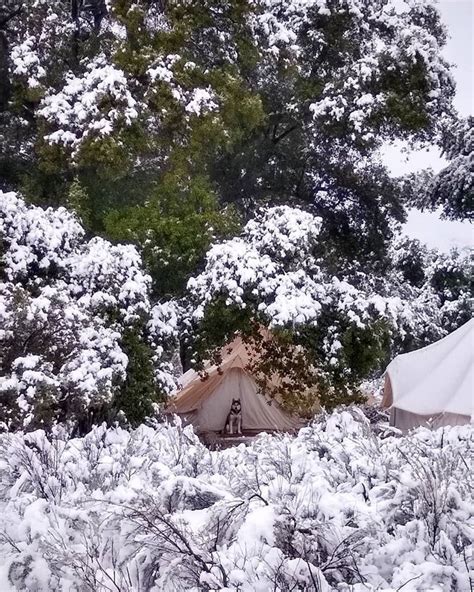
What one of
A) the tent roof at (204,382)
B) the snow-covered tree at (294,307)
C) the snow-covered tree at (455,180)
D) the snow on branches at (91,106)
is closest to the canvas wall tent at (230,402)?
the tent roof at (204,382)

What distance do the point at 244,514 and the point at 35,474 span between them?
125cm

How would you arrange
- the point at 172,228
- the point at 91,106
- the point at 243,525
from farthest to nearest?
the point at 172,228 → the point at 91,106 → the point at 243,525

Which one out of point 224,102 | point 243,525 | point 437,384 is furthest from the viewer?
point 224,102

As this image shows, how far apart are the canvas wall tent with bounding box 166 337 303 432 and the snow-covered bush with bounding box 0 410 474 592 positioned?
43.4ft

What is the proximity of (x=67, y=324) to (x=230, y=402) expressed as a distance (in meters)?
10.2

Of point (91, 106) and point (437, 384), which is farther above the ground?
point (91, 106)

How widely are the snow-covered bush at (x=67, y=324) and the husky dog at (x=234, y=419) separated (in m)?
6.08

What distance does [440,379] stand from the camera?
10.8 meters

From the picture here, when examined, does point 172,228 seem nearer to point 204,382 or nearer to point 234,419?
point 204,382

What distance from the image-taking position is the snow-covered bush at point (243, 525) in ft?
9.52

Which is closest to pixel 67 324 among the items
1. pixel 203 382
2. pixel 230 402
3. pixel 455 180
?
pixel 203 382

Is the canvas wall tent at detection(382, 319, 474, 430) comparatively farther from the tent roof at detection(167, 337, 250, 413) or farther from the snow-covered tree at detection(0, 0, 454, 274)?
the tent roof at detection(167, 337, 250, 413)

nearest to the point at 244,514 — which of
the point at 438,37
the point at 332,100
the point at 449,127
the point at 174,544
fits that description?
the point at 174,544

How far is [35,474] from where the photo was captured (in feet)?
13.1
